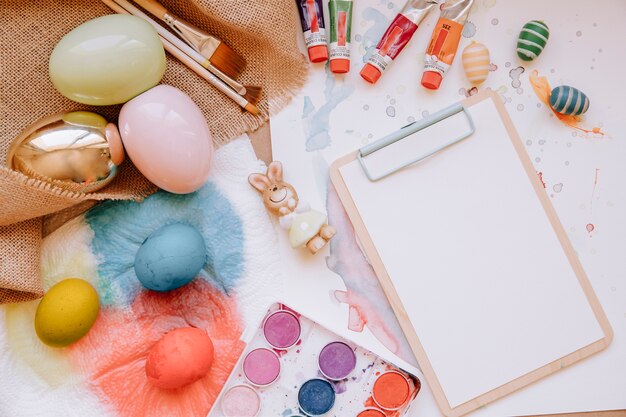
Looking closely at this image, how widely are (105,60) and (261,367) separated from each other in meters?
0.36

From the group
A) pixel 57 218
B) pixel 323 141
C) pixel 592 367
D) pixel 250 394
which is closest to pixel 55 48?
pixel 57 218

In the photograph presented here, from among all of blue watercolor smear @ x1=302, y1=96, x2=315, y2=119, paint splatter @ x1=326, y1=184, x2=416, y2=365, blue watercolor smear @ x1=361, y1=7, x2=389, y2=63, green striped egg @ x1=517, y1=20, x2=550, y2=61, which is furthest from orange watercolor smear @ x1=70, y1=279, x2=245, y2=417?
green striped egg @ x1=517, y1=20, x2=550, y2=61

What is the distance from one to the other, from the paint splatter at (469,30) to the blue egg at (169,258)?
0.40 metres

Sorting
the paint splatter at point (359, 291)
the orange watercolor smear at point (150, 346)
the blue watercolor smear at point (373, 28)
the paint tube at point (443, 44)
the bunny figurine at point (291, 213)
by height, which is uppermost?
the paint tube at point (443, 44)

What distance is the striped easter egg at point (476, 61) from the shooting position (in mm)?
726

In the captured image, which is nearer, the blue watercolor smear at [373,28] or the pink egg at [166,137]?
→ the pink egg at [166,137]

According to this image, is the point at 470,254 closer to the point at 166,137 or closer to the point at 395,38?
the point at 395,38

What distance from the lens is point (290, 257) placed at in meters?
0.73

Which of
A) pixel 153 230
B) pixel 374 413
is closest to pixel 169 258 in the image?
pixel 153 230

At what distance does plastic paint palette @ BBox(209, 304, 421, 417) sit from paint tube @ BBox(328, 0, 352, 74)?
289 mm

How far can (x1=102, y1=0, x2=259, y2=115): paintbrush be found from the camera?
706 mm

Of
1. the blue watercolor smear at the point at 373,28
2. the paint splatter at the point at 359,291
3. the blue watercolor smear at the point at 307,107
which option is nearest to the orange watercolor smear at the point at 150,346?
the paint splatter at the point at 359,291

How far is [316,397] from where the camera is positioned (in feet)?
2.29

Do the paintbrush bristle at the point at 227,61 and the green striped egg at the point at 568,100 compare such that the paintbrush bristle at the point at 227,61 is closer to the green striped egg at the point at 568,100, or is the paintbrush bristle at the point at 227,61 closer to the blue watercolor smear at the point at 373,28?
the blue watercolor smear at the point at 373,28
